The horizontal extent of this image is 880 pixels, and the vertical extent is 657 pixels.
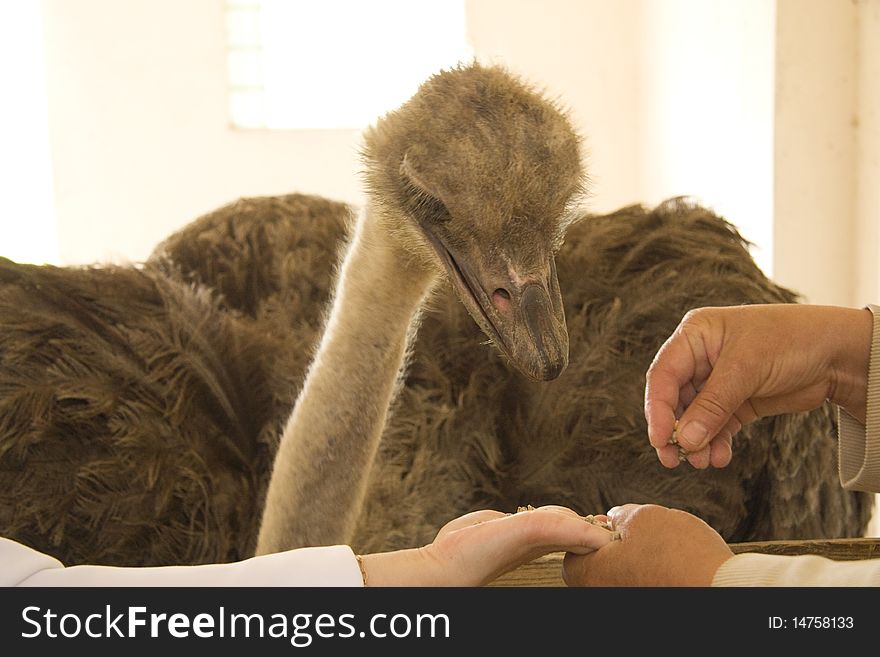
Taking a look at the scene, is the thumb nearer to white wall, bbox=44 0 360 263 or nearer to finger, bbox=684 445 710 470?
finger, bbox=684 445 710 470

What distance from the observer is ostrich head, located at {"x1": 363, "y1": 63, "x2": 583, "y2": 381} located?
87 centimetres

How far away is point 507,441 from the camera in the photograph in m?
1.29

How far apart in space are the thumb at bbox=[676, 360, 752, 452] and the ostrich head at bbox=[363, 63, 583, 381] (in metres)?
0.10

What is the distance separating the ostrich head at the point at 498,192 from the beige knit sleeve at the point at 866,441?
223 mm

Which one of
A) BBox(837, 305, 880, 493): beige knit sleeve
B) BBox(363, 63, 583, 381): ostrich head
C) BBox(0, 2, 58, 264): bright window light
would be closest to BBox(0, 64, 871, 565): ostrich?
BBox(363, 63, 583, 381): ostrich head

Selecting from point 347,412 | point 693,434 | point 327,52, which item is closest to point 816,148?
point 347,412

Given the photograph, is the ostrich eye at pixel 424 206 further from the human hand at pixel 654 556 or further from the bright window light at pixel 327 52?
the bright window light at pixel 327 52

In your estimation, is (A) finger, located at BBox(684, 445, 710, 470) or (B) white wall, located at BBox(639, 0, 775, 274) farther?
(B) white wall, located at BBox(639, 0, 775, 274)

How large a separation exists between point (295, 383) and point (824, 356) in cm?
64

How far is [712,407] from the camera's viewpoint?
0.83 m

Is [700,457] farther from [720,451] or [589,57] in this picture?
[589,57]

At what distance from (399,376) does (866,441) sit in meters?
0.58

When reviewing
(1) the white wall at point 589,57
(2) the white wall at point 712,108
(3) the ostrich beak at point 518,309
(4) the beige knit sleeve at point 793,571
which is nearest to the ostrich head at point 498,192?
(3) the ostrich beak at point 518,309
